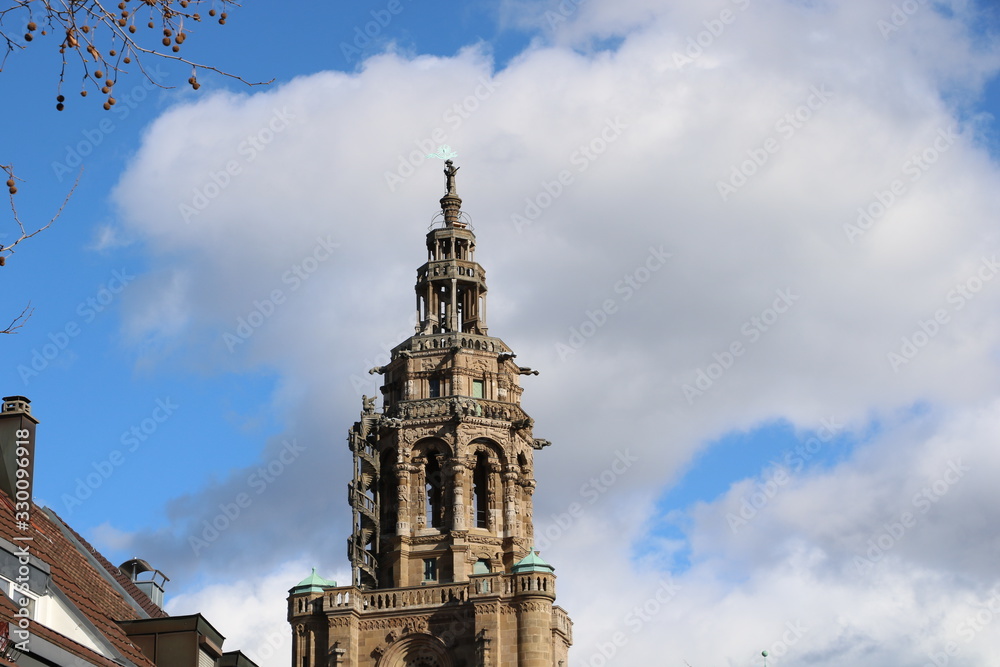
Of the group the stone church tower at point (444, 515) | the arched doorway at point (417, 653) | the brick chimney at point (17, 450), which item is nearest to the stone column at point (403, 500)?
the stone church tower at point (444, 515)

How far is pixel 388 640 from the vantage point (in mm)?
84125

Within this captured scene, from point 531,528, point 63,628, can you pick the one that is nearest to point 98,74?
point 63,628

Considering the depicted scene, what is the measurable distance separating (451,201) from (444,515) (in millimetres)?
17957

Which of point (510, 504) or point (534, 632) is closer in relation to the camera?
point (534, 632)

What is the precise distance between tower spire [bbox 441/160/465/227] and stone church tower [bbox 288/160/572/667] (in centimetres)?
11

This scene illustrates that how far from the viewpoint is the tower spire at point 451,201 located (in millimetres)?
95875

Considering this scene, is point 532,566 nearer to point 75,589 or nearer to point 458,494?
point 458,494

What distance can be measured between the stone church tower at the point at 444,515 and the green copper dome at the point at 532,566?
0.09m

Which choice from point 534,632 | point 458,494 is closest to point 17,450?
point 534,632

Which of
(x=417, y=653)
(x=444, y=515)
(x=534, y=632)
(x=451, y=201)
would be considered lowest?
(x=417, y=653)

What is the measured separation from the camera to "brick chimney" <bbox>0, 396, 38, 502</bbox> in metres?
35.9

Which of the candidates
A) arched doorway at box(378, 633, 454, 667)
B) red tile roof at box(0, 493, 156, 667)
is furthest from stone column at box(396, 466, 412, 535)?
red tile roof at box(0, 493, 156, 667)

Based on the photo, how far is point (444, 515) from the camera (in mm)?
88312

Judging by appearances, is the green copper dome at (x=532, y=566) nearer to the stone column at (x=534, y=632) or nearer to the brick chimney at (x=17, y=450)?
the stone column at (x=534, y=632)
